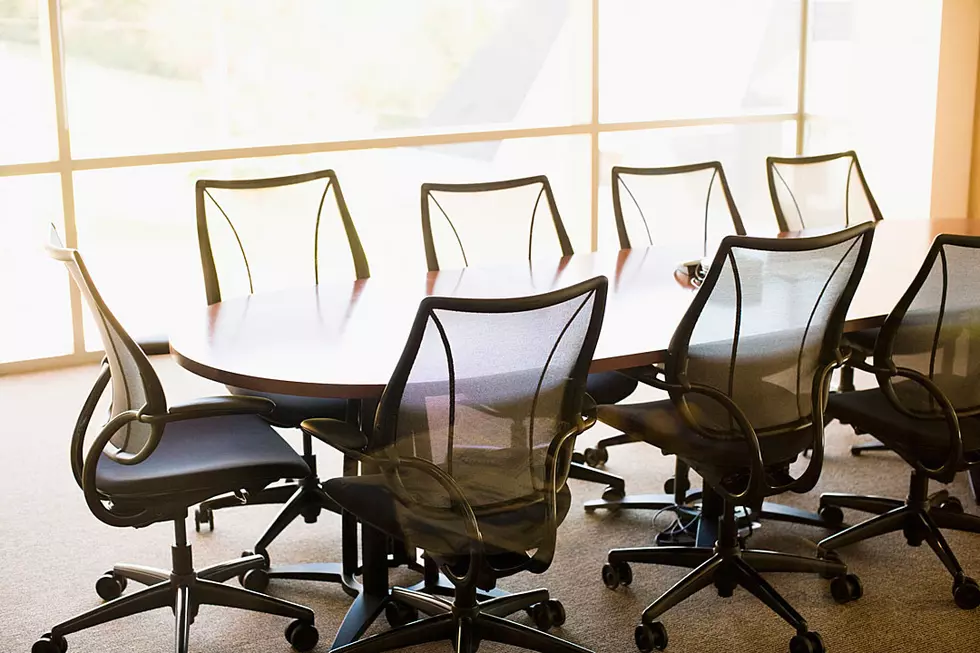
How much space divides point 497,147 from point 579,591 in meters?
3.75

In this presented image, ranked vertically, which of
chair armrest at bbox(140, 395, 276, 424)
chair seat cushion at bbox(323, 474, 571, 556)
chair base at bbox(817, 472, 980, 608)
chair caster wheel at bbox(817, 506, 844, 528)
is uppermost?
chair armrest at bbox(140, 395, 276, 424)

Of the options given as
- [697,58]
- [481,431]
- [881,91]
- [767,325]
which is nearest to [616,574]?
[767,325]

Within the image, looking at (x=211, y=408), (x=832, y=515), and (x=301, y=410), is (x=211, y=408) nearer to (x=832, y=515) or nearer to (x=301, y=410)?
(x=301, y=410)

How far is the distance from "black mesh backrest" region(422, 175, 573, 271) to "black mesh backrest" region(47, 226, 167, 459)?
1523mm

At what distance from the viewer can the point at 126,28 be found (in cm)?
580

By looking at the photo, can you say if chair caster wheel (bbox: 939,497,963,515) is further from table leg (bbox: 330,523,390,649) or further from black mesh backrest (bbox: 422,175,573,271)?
table leg (bbox: 330,523,390,649)

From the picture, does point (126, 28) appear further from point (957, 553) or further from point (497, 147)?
point (957, 553)

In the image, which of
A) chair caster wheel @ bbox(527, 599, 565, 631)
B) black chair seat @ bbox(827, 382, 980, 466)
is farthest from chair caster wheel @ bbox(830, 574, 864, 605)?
chair caster wheel @ bbox(527, 599, 565, 631)

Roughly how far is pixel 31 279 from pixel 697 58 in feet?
13.4

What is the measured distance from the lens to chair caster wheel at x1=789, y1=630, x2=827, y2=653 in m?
2.97

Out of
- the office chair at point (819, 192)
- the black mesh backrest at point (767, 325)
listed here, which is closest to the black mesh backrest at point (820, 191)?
the office chair at point (819, 192)

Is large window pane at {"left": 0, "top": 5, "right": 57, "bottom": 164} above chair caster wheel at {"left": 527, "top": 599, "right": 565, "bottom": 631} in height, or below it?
above

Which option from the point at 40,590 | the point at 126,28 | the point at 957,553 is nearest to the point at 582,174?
the point at 126,28

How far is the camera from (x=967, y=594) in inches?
127
